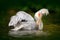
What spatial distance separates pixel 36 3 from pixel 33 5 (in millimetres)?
104

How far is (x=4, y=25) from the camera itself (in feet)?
28.7

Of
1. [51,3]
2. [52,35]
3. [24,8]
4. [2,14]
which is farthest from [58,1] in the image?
[52,35]

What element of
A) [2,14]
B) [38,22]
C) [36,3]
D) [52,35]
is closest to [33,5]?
[36,3]

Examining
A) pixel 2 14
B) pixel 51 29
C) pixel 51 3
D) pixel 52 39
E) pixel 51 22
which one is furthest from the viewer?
pixel 51 3

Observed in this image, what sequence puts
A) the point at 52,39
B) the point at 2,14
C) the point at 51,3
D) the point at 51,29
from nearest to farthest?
the point at 52,39
the point at 51,29
the point at 2,14
the point at 51,3

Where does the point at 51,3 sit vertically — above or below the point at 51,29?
above

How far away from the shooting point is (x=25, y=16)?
8.84 meters

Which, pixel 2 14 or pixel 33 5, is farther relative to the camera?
pixel 33 5

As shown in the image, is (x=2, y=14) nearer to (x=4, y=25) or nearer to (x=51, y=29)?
(x=4, y=25)

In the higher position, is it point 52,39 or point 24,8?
point 24,8

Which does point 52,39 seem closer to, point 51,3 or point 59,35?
point 59,35

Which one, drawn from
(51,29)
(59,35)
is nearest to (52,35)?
(59,35)

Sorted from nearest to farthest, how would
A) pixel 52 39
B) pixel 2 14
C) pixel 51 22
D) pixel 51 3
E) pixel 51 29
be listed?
pixel 52 39 < pixel 51 29 < pixel 51 22 < pixel 2 14 < pixel 51 3

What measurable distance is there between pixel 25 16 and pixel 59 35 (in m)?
1.34
